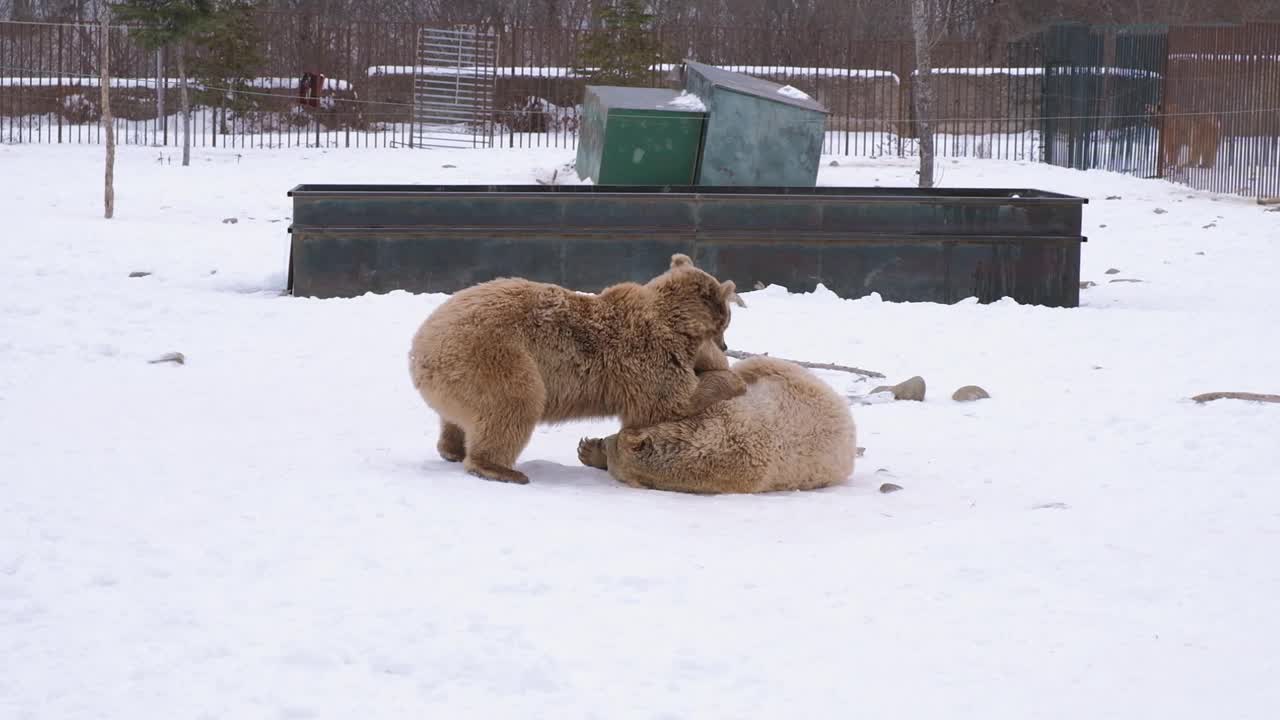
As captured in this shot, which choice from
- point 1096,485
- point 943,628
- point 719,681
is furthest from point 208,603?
point 1096,485

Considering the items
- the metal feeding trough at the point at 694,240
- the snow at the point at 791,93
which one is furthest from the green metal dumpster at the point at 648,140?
the metal feeding trough at the point at 694,240

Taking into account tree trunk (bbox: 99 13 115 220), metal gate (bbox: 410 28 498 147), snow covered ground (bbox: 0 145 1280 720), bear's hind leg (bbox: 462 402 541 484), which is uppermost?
metal gate (bbox: 410 28 498 147)

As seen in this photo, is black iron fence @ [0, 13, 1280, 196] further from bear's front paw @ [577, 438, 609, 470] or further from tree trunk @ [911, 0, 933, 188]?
bear's front paw @ [577, 438, 609, 470]

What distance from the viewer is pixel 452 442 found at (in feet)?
22.3

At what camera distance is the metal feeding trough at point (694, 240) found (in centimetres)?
1227

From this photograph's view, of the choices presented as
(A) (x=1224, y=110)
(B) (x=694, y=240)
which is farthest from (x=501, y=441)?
(A) (x=1224, y=110)

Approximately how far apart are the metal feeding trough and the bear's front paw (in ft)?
18.4

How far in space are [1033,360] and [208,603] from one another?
7.14m

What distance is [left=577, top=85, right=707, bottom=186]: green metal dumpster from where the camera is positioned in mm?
15539

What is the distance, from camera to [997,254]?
505 inches

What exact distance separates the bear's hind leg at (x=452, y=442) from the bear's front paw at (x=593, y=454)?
0.60 metres

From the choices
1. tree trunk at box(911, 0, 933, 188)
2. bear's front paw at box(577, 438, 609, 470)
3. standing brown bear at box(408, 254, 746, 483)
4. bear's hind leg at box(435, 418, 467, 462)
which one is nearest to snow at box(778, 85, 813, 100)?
tree trunk at box(911, 0, 933, 188)

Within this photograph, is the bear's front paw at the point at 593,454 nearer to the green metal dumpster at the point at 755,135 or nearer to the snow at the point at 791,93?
the green metal dumpster at the point at 755,135

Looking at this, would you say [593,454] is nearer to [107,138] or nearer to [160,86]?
[107,138]
